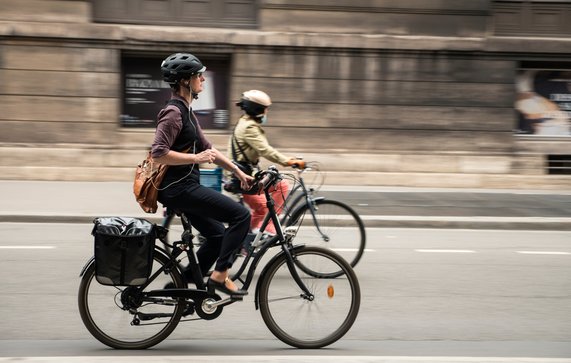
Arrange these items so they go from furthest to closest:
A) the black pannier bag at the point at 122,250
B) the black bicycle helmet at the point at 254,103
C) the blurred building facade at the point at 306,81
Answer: the blurred building facade at the point at 306,81, the black bicycle helmet at the point at 254,103, the black pannier bag at the point at 122,250

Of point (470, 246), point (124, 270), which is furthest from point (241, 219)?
point (470, 246)

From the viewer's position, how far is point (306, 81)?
14953mm

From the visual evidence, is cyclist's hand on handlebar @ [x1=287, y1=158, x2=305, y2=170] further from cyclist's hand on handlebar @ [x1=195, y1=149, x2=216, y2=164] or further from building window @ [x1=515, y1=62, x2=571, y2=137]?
building window @ [x1=515, y1=62, x2=571, y2=137]

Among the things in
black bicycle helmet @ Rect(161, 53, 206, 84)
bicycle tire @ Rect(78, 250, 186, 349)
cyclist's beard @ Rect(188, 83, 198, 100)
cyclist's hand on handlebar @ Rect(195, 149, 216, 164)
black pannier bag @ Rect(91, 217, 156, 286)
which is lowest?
bicycle tire @ Rect(78, 250, 186, 349)

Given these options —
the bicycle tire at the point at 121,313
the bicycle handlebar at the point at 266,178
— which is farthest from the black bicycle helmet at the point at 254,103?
the bicycle tire at the point at 121,313

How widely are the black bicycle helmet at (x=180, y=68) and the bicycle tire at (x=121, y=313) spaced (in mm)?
1085

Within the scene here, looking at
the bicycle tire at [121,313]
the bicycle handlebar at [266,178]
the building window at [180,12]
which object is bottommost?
the bicycle tire at [121,313]

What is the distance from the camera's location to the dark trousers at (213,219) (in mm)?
4691

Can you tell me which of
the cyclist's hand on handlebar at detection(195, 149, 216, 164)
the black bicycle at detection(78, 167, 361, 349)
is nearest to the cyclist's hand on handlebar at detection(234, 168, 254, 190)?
the cyclist's hand on handlebar at detection(195, 149, 216, 164)

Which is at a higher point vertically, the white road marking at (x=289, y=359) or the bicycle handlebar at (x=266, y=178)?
the bicycle handlebar at (x=266, y=178)

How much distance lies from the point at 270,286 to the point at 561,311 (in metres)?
2.73

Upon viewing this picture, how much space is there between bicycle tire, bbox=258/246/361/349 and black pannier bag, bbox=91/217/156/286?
28.9 inches

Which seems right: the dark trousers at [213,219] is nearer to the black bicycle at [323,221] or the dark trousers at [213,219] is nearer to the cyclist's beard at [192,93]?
the cyclist's beard at [192,93]

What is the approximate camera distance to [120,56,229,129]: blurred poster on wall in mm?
15055
